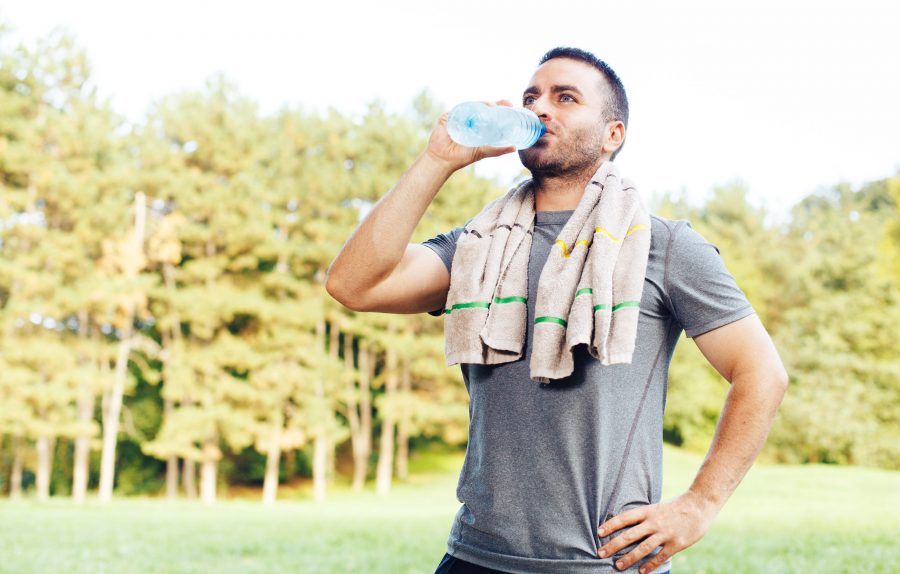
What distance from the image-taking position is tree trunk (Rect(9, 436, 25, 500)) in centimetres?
2528

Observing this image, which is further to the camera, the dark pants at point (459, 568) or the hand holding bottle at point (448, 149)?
the hand holding bottle at point (448, 149)

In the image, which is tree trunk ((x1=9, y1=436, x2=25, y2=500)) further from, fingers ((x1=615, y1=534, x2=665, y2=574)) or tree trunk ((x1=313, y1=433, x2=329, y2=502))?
fingers ((x1=615, y1=534, x2=665, y2=574))

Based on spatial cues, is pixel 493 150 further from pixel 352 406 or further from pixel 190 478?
pixel 352 406

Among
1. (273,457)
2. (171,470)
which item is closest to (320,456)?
(273,457)

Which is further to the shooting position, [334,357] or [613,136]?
[334,357]

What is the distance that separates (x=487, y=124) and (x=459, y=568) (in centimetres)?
108

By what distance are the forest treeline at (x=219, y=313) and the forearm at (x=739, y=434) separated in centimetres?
2068

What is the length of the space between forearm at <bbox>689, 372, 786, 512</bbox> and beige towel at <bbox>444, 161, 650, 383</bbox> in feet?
1.08

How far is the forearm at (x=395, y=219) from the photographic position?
7.18 ft

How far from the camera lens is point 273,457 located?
2677 cm

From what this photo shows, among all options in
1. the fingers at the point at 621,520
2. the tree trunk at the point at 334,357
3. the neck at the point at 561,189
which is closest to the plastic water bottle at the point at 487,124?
the neck at the point at 561,189

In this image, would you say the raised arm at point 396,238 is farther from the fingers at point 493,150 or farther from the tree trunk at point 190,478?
the tree trunk at point 190,478

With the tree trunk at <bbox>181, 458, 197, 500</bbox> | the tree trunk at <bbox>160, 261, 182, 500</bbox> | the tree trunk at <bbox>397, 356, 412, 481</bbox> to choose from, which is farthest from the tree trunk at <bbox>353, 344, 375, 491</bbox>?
the tree trunk at <bbox>160, 261, 182, 500</bbox>

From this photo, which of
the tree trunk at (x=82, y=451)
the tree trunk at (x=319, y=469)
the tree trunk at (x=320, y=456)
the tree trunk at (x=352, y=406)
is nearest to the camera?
the tree trunk at (x=82, y=451)
